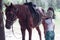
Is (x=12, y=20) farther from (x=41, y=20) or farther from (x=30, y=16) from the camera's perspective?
(x=41, y=20)

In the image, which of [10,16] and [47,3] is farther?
[47,3]

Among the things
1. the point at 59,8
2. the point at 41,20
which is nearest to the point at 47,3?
the point at 59,8

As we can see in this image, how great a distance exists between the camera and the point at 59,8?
2250cm

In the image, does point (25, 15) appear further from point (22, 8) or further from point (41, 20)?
point (41, 20)

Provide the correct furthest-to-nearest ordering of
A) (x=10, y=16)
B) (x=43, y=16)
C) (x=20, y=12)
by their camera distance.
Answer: (x=43, y=16), (x=20, y=12), (x=10, y=16)

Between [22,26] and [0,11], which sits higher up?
[0,11]

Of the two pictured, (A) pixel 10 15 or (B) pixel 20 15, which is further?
(B) pixel 20 15

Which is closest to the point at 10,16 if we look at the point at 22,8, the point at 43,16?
the point at 22,8

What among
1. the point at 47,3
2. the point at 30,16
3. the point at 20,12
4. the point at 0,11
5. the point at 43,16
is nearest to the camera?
the point at 0,11

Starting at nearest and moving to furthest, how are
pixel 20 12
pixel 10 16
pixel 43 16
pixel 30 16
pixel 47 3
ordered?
pixel 10 16 < pixel 20 12 < pixel 30 16 < pixel 43 16 < pixel 47 3

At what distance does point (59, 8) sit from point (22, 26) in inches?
646

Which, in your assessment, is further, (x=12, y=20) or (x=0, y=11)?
(x=12, y=20)

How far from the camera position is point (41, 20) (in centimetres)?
727

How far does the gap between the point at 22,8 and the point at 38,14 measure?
41.3 inches
